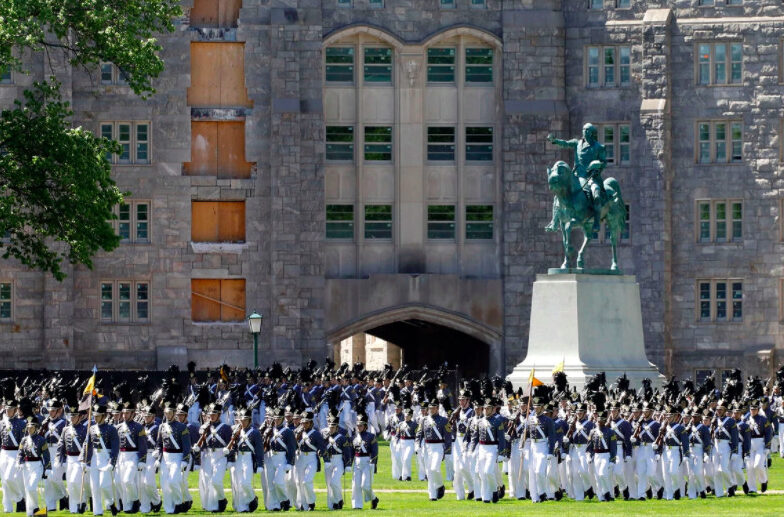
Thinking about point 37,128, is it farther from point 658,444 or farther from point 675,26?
point 675,26

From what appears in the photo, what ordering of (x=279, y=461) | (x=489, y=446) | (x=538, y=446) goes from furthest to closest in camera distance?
(x=538, y=446), (x=489, y=446), (x=279, y=461)

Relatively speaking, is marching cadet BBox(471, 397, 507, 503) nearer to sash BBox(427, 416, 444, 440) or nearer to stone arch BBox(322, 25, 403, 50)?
sash BBox(427, 416, 444, 440)

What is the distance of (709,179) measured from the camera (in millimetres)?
69938

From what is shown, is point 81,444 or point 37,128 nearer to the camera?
point 81,444

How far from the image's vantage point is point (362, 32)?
6944 cm

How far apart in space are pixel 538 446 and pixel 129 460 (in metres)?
8.02

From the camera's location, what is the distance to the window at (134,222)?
69.1 metres

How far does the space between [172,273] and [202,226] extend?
2032mm

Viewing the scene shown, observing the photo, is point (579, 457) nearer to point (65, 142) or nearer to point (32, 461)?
point (32, 461)

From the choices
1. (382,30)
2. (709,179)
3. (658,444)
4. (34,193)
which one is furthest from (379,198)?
(658,444)

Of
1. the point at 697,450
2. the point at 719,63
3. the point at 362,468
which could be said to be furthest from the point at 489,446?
the point at 719,63

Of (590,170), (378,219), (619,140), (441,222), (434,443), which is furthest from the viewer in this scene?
(441,222)

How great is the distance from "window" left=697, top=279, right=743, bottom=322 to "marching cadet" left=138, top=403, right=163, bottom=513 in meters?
36.9

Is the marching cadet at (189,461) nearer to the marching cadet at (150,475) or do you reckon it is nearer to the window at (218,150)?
the marching cadet at (150,475)
